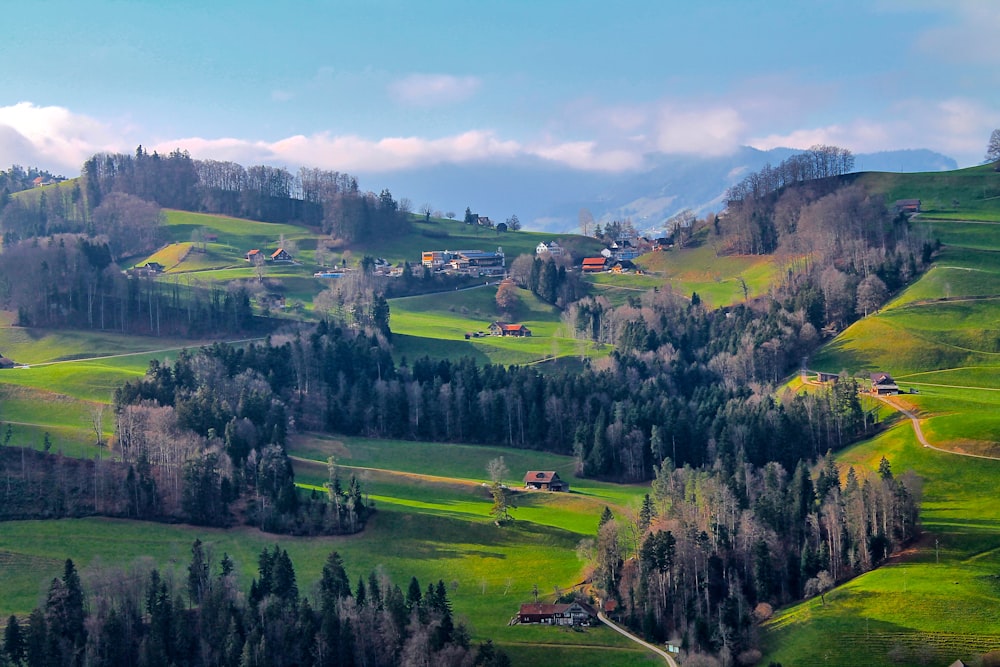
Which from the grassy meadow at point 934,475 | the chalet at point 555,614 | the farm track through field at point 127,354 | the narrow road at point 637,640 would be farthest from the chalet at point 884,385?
the farm track through field at point 127,354

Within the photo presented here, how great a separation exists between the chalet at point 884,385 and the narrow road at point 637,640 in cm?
5741

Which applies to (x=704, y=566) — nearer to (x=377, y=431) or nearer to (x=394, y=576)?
(x=394, y=576)

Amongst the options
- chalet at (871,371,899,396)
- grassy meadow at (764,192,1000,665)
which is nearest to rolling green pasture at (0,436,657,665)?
grassy meadow at (764,192,1000,665)

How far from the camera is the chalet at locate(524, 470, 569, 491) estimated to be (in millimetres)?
117562

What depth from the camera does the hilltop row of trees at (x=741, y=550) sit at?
277 feet

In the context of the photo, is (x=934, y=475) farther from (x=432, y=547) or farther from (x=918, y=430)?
(x=432, y=547)

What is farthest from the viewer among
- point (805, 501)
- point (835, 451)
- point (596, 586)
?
point (835, 451)

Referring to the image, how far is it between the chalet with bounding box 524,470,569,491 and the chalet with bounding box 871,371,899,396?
126 feet

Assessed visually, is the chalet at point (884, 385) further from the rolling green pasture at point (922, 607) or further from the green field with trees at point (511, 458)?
the rolling green pasture at point (922, 607)

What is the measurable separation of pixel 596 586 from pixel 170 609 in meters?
31.5

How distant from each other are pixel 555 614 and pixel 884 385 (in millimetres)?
62570

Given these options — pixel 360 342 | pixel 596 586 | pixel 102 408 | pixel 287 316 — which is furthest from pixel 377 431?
pixel 596 586

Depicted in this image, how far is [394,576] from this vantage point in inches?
3622

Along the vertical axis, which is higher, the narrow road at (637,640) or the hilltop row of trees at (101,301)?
the hilltop row of trees at (101,301)
